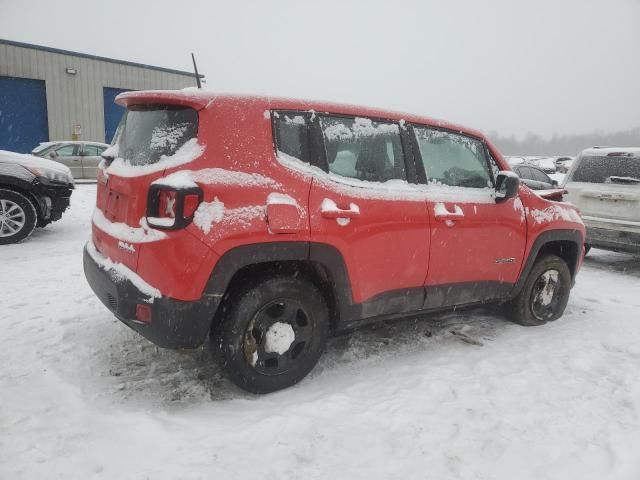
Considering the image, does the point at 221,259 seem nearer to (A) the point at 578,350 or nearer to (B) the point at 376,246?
(B) the point at 376,246

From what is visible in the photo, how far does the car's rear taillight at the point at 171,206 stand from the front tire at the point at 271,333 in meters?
0.56

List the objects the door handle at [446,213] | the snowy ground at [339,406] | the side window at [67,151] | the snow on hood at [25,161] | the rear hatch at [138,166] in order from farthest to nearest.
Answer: the side window at [67,151] → the snow on hood at [25,161] → the door handle at [446,213] → the rear hatch at [138,166] → the snowy ground at [339,406]

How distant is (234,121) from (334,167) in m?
0.67

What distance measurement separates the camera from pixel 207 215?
2.39 meters

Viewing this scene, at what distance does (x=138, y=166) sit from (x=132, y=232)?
39 centimetres

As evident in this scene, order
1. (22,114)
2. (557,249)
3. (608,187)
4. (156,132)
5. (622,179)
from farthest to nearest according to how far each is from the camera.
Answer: (22,114) < (608,187) < (622,179) < (557,249) < (156,132)

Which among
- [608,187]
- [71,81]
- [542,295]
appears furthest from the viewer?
[71,81]

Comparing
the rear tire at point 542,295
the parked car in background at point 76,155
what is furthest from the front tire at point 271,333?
the parked car in background at point 76,155

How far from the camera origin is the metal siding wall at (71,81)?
20359 millimetres

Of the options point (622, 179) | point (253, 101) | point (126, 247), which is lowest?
point (126, 247)

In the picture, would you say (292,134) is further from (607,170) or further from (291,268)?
(607,170)

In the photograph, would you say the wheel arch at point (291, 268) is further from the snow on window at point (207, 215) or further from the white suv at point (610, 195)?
the white suv at point (610, 195)

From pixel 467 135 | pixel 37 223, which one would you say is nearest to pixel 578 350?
pixel 467 135

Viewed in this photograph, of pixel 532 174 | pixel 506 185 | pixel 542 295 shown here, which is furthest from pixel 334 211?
pixel 532 174
